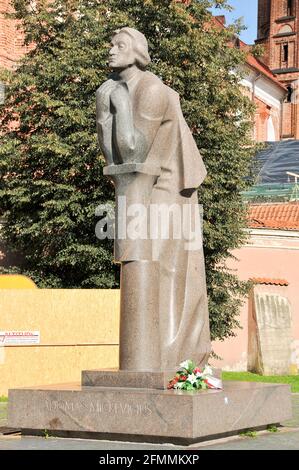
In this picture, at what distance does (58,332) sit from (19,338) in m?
0.80

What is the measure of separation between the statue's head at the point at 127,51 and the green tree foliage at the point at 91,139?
33.2ft

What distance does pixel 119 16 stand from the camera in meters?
21.0

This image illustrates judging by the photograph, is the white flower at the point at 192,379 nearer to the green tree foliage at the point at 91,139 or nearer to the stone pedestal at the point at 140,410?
the stone pedestal at the point at 140,410

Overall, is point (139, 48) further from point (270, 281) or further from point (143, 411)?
point (270, 281)

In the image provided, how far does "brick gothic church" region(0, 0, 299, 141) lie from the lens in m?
63.4

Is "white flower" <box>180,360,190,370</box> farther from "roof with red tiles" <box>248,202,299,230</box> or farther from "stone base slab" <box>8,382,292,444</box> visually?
"roof with red tiles" <box>248,202,299,230</box>

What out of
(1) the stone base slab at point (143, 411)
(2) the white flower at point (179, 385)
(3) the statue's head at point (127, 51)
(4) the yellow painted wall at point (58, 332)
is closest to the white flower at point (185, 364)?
(2) the white flower at point (179, 385)

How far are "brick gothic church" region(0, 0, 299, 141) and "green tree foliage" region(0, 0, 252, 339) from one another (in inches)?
1521

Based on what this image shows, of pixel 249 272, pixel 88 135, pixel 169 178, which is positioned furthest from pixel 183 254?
pixel 249 272

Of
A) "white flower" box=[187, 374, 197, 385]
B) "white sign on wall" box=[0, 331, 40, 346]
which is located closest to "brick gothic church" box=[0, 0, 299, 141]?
"white sign on wall" box=[0, 331, 40, 346]

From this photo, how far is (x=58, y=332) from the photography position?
18547 millimetres

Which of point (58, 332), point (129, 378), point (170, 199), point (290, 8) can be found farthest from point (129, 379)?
point (290, 8)

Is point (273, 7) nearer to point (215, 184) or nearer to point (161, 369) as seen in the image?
point (215, 184)
